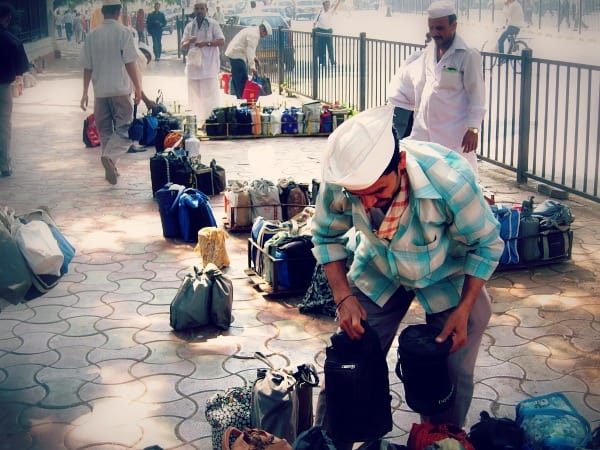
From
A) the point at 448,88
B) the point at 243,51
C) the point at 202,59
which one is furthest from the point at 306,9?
the point at 448,88

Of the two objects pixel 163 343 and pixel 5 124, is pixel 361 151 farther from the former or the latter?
pixel 5 124

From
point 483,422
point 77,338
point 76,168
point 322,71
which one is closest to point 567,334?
point 483,422

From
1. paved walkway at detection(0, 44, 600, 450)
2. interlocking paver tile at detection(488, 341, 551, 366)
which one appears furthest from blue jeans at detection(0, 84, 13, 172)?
interlocking paver tile at detection(488, 341, 551, 366)

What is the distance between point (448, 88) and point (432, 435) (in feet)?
13.4

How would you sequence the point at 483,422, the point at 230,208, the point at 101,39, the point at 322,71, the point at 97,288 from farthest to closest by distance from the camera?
the point at 322,71
the point at 101,39
the point at 230,208
the point at 97,288
the point at 483,422

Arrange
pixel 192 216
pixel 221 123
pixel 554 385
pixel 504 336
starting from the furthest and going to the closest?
pixel 221 123, pixel 192 216, pixel 504 336, pixel 554 385

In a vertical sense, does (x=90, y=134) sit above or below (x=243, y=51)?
below

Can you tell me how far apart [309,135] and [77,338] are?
29.6ft

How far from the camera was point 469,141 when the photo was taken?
24.4 ft

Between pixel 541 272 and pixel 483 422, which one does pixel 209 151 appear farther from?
pixel 483 422

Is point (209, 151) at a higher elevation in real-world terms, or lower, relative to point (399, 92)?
lower

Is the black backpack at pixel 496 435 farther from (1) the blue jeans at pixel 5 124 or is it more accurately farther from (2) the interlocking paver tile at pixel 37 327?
(1) the blue jeans at pixel 5 124

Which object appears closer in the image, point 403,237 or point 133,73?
point 403,237

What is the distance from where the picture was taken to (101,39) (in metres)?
11.1
